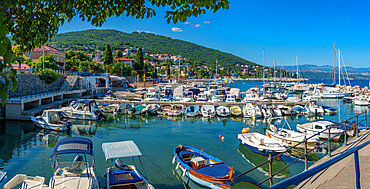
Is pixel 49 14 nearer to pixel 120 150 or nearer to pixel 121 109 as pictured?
pixel 120 150

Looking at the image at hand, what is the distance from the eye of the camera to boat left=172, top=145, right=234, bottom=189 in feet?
35.1

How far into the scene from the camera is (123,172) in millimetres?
10719

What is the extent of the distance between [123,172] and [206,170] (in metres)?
3.95

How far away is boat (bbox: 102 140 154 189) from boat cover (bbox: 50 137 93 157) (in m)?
0.89

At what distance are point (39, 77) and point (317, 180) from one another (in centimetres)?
4215

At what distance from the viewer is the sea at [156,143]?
12906 mm

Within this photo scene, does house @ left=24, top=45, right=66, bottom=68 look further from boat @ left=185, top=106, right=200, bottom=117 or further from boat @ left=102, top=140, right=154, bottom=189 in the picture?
boat @ left=102, top=140, right=154, bottom=189

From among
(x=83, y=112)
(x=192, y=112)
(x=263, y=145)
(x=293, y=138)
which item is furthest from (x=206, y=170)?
(x=83, y=112)

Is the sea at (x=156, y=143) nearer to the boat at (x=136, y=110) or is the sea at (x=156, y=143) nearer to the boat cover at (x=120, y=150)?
the boat at (x=136, y=110)

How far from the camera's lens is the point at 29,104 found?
30875mm

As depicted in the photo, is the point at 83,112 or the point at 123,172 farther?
the point at 83,112

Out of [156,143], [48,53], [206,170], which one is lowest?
[156,143]

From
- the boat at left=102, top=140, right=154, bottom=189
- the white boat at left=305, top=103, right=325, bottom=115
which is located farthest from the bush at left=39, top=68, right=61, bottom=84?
the white boat at left=305, top=103, right=325, bottom=115

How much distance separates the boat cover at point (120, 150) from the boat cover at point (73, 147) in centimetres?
85
